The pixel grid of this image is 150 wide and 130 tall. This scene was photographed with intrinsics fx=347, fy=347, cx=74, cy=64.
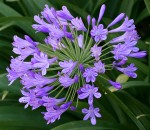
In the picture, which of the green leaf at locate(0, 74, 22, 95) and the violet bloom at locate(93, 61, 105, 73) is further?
the green leaf at locate(0, 74, 22, 95)

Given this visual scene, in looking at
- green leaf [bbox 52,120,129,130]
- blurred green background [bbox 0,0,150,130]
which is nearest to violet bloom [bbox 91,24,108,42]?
blurred green background [bbox 0,0,150,130]

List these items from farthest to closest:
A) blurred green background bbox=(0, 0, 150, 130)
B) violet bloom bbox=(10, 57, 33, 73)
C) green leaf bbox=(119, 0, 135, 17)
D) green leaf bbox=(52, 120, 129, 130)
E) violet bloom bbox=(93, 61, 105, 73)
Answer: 1. green leaf bbox=(119, 0, 135, 17)
2. blurred green background bbox=(0, 0, 150, 130)
3. green leaf bbox=(52, 120, 129, 130)
4. violet bloom bbox=(10, 57, 33, 73)
5. violet bloom bbox=(93, 61, 105, 73)

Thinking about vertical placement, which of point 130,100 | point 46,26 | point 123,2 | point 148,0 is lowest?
point 130,100

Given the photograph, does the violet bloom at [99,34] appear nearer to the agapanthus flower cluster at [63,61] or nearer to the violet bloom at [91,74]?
the agapanthus flower cluster at [63,61]

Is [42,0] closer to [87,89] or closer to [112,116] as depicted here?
[112,116]

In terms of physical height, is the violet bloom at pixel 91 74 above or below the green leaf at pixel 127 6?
below

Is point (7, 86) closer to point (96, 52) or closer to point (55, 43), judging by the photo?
point (55, 43)

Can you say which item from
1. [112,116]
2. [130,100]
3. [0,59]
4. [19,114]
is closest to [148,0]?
[130,100]

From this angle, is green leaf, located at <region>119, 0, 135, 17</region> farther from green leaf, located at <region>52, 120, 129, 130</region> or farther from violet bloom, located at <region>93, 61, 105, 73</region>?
violet bloom, located at <region>93, 61, 105, 73</region>

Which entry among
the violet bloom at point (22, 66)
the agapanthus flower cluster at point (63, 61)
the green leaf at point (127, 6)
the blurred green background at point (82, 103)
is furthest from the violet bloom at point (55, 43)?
the green leaf at point (127, 6)

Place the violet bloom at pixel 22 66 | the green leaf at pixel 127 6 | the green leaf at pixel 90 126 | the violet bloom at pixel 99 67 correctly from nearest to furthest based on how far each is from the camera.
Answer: the violet bloom at pixel 99 67 < the violet bloom at pixel 22 66 < the green leaf at pixel 90 126 < the green leaf at pixel 127 6

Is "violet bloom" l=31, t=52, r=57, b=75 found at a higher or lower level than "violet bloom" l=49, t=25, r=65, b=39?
lower
